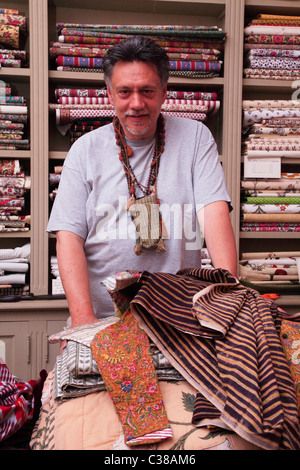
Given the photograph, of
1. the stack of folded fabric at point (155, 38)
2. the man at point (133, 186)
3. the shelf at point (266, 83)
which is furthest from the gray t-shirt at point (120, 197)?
the shelf at point (266, 83)

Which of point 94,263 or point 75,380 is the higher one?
point 94,263

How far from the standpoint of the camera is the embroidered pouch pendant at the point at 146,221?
1.36 m

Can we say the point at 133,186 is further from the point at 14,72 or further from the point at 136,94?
the point at 14,72

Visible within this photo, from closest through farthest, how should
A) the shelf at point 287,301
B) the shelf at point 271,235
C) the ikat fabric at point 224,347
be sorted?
the ikat fabric at point 224,347 → the shelf at point 287,301 → the shelf at point 271,235

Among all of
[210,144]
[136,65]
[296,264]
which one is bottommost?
[296,264]

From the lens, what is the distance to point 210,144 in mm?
1488

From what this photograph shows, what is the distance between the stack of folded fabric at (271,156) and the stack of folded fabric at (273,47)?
153 millimetres

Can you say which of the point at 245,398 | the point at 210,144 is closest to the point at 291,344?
the point at 245,398

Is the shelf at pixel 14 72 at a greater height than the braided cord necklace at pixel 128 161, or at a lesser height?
greater

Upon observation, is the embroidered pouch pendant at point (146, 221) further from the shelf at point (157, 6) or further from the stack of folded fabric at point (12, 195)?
the shelf at point (157, 6)

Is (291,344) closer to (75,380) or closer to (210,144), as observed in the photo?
(75,380)

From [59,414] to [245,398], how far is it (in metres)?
0.28

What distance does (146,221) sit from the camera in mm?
1375

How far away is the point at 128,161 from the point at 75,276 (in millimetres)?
403
